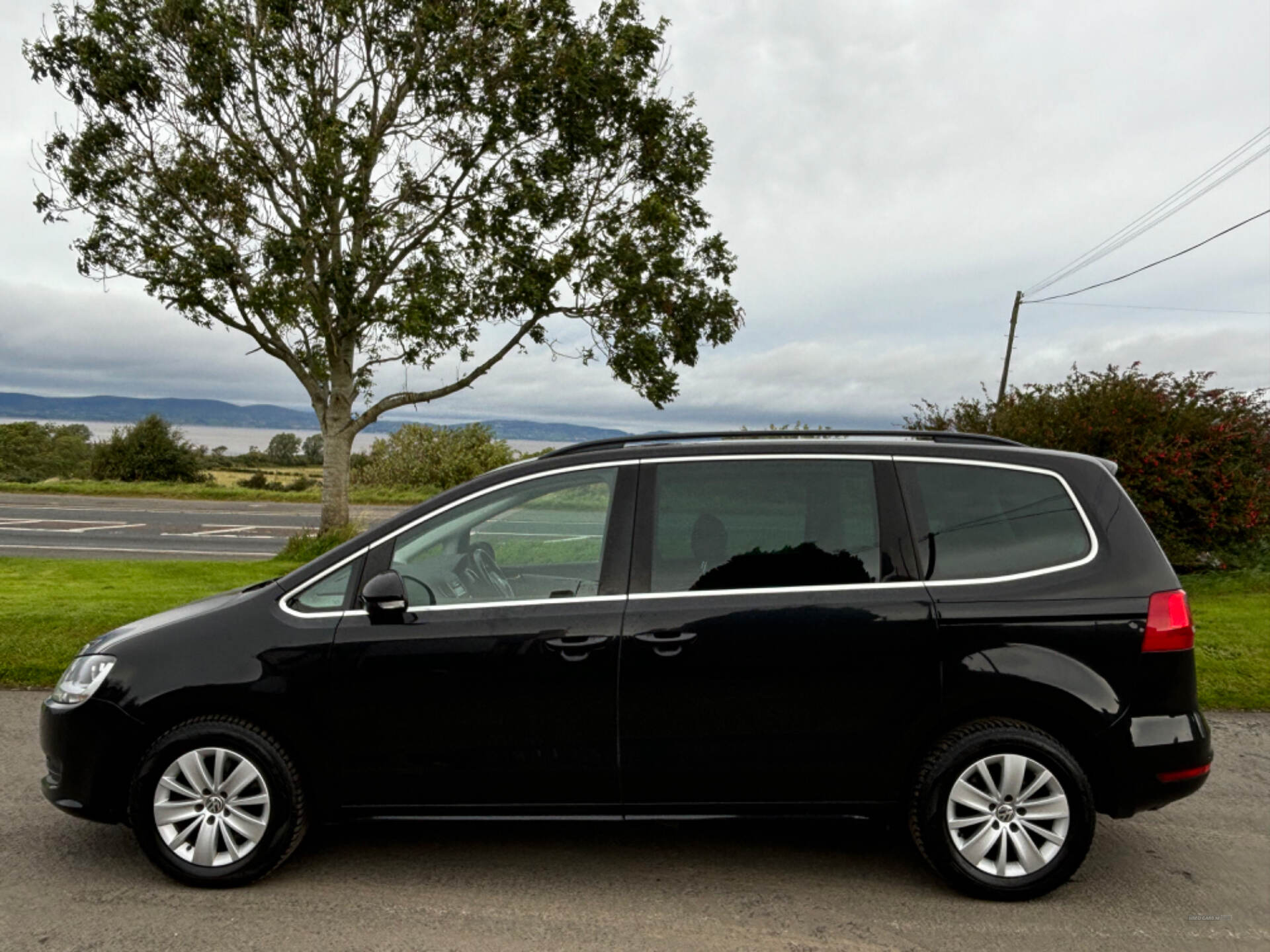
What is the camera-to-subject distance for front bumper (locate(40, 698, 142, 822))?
362cm

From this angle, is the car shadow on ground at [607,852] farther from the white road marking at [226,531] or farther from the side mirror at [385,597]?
the white road marking at [226,531]

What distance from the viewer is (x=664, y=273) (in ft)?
45.7

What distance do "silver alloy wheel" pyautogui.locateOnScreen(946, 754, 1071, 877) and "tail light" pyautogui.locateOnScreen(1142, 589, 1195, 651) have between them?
0.65 meters

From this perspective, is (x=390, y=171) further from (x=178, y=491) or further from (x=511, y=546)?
(x=178, y=491)

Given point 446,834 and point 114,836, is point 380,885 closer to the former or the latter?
point 446,834

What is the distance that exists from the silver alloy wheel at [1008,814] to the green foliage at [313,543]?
11823 mm

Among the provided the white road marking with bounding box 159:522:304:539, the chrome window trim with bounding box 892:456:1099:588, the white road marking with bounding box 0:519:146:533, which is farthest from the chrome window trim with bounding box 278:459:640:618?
the white road marking with bounding box 0:519:146:533

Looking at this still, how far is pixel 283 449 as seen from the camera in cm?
4556

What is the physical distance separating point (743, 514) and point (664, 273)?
10.7 meters

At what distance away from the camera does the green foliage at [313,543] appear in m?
14.1

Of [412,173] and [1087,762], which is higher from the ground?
[412,173]

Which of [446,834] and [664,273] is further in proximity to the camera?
[664,273]

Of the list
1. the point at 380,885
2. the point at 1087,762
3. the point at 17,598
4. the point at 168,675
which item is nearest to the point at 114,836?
the point at 168,675

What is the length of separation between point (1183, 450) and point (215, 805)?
11.1 meters
